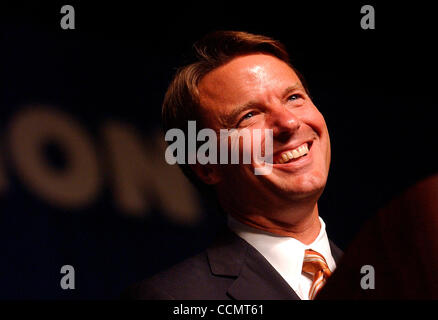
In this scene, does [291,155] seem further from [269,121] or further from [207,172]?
[207,172]

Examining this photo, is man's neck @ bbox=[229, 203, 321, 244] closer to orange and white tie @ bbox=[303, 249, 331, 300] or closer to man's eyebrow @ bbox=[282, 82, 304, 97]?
orange and white tie @ bbox=[303, 249, 331, 300]

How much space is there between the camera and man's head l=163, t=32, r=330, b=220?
1.18 meters

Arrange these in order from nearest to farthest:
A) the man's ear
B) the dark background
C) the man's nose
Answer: the man's nose < the man's ear < the dark background

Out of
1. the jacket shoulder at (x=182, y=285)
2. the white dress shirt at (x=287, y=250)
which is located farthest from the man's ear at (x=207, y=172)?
the jacket shoulder at (x=182, y=285)

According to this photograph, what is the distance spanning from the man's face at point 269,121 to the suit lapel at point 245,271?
102 millimetres

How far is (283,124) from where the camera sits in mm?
1173

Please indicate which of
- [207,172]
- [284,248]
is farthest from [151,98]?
[284,248]

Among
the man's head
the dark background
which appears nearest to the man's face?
the man's head

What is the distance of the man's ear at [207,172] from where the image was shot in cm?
130

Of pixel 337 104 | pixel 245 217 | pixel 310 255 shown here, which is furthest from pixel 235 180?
pixel 337 104

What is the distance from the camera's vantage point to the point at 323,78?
8.41 feet

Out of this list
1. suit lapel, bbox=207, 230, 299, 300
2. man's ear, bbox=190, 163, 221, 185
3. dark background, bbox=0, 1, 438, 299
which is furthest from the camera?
dark background, bbox=0, 1, 438, 299

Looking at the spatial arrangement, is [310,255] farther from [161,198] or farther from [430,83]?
[430,83]

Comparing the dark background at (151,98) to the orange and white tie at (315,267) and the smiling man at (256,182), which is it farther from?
the orange and white tie at (315,267)
